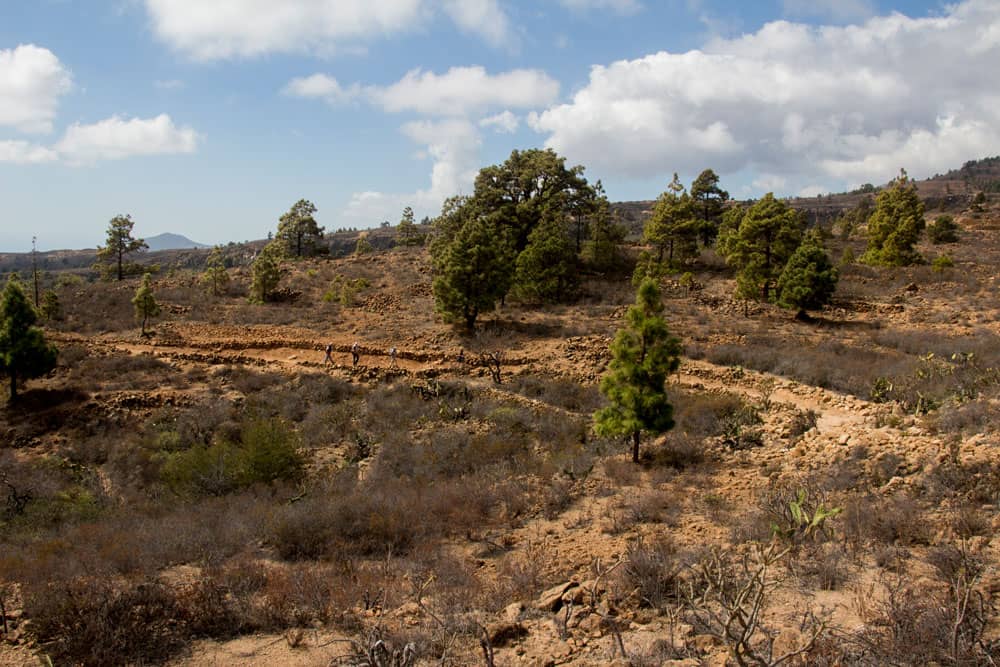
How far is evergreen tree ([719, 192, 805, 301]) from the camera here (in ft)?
97.2

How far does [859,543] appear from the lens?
27.1 ft

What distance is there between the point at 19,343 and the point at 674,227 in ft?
112

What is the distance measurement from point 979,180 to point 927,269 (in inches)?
5397

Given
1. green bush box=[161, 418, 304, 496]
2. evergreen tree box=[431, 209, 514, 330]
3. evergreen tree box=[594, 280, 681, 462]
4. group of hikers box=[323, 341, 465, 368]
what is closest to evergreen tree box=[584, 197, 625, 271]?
evergreen tree box=[431, 209, 514, 330]

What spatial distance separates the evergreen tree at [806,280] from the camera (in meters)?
26.6

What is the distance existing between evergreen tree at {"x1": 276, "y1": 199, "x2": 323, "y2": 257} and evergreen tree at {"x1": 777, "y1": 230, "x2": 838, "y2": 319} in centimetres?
4109

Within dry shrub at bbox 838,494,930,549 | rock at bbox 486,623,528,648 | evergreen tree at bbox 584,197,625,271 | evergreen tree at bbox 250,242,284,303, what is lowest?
rock at bbox 486,623,528,648

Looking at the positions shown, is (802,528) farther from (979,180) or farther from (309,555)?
(979,180)

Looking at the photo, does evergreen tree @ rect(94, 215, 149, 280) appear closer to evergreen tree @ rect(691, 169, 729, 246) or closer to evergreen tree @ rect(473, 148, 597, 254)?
evergreen tree @ rect(473, 148, 597, 254)

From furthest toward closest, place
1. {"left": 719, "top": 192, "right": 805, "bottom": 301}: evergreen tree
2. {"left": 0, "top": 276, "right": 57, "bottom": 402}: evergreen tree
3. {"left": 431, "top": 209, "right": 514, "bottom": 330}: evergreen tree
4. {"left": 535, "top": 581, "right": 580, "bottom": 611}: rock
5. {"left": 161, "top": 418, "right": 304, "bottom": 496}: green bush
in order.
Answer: {"left": 719, "top": 192, "right": 805, "bottom": 301}: evergreen tree < {"left": 431, "top": 209, "right": 514, "bottom": 330}: evergreen tree < {"left": 0, "top": 276, "right": 57, "bottom": 402}: evergreen tree < {"left": 161, "top": 418, "right": 304, "bottom": 496}: green bush < {"left": 535, "top": 581, "right": 580, "bottom": 611}: rock

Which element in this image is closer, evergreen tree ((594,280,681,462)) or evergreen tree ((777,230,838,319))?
evergreen tree ((594,280,681,462))

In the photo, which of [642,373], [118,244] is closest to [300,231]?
[118,244]

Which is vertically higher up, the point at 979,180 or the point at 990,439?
the point at 979,180

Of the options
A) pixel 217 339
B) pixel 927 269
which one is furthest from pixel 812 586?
pixel 927 269
